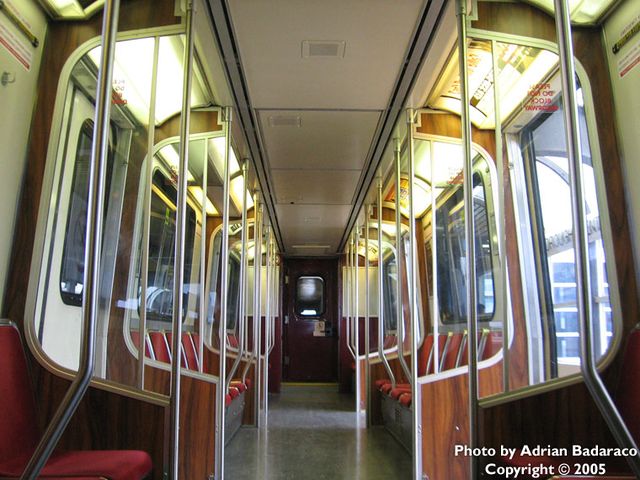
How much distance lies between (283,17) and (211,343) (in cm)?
373

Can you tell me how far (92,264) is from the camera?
4.83 feet

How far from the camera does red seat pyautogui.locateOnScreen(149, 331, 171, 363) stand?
11.8 feet

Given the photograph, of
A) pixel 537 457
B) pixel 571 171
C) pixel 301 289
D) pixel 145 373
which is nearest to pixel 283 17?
pixel 571 171

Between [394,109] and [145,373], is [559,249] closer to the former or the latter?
[394,109]

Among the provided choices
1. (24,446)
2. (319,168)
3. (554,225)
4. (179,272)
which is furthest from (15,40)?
(319,168)

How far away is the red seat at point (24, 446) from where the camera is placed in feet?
6.02

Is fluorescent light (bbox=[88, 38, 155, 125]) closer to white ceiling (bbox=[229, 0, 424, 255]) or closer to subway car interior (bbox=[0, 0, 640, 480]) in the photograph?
subway car interior (bbox=[0, 0, 640, 480])

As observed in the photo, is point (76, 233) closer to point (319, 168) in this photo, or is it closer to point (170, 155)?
point (170, 155)

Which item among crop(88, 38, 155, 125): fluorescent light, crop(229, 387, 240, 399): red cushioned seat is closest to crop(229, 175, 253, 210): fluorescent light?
crop(229, 387, 240, 399): red cushioned seat

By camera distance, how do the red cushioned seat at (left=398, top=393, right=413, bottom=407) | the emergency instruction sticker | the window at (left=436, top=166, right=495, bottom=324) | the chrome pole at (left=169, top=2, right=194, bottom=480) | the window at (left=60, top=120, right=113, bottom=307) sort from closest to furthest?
the chrome pole at (left=169, top=2, right=194, bottom=480) < the emergency instruction sticker < the window at (left=60, top=120, right=113, bottom=307) < the window at (left=436, top=166, right=495, bottom=324) < the red cushioned seat at (left=398, top=393, right=413, bottom=407)

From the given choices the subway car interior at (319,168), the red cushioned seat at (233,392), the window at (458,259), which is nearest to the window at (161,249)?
the subway car interior at (319,168)

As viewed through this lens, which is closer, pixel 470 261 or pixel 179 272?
pixel 470 261

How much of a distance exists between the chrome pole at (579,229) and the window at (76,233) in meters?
2.05

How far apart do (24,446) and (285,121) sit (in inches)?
105
